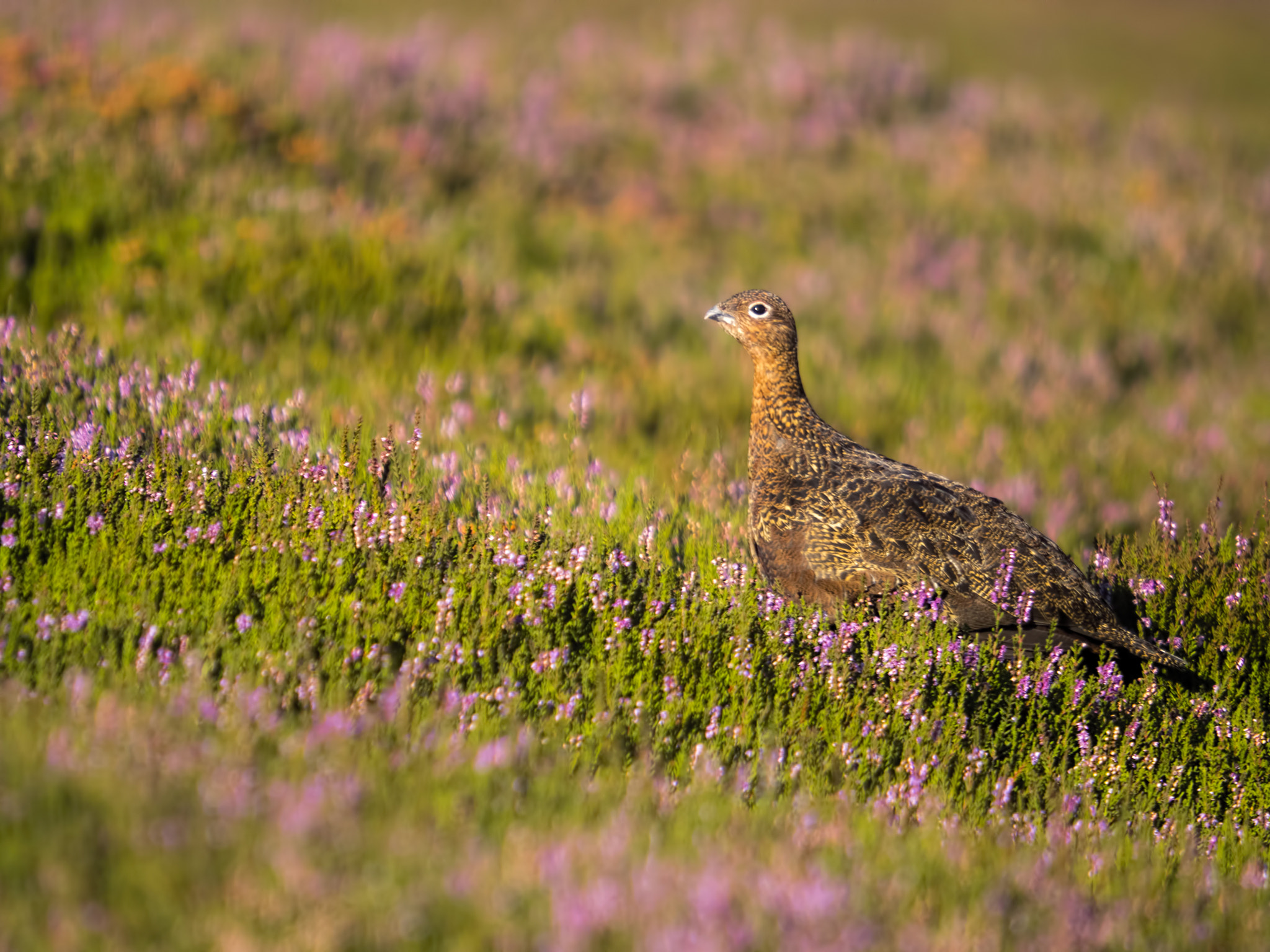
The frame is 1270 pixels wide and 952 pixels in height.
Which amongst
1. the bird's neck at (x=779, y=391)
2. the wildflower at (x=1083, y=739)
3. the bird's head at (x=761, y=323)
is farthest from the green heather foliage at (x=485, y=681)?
the bird's head at (x=761, y=323)

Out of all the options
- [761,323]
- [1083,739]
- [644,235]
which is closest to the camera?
[1083,739]

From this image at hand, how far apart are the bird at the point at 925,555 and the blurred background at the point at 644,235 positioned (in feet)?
2.90

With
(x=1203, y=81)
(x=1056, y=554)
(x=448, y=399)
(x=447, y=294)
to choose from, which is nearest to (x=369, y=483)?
(x=448, y=399)

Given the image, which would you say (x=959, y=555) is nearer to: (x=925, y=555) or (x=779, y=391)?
(x=925, y=555)

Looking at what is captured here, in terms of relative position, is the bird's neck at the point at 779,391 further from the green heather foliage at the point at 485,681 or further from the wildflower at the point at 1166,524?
the wildflower at the point at 1166,524

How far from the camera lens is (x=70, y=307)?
6301 millimetres

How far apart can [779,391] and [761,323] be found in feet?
1.16

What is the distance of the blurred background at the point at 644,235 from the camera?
6719mm

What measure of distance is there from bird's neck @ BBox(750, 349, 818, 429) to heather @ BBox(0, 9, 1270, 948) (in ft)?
1.85

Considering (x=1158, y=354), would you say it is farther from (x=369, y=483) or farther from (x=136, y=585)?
(x=136, y=585)

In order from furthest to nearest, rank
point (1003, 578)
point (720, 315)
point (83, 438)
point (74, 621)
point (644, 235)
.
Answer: point (644, 235)
point (720, 315)
point (1003, 578)
point (83, 438)
point (74, 621)

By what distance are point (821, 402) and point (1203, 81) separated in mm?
17391

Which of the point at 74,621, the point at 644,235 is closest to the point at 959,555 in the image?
the point at 74,621

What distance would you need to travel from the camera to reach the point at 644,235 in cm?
1105
